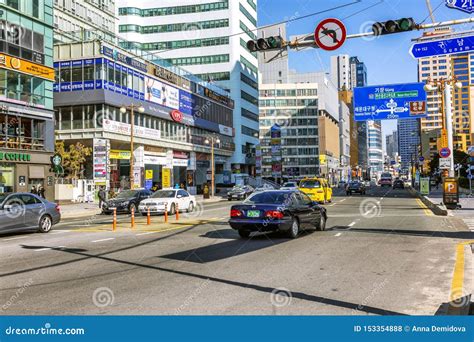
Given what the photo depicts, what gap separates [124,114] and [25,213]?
34969mm

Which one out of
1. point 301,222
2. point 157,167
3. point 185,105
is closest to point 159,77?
point 185,105

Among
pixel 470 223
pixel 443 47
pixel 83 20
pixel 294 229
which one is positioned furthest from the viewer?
pixel 83 20

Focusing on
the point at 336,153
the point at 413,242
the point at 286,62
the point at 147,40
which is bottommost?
the point at 413,242

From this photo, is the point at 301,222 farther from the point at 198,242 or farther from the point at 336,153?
the point at 336,153

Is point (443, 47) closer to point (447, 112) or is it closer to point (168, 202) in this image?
point (447, 112)

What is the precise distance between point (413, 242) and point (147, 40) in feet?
273

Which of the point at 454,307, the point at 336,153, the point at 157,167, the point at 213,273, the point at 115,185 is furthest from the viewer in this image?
the point at 336,153

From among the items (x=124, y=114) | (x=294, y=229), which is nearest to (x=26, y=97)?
(x=124, y=114)

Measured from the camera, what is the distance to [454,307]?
221 inches

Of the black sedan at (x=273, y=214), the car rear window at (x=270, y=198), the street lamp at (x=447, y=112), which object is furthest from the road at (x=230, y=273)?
the street lamp at (x=447, y=112)

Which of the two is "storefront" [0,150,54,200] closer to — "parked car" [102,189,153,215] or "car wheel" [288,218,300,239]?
"parked car" [102,189,153,215]

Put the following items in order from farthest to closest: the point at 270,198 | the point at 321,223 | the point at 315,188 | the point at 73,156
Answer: the point at 73,156 → the point at 315,188 → the point at 321,223 → the point at 270,198

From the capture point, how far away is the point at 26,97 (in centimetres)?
3641

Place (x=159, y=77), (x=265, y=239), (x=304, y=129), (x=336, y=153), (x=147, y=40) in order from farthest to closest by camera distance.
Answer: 1. (x=336, y=153)
2. (x=304, y=129)
3. (x=147, y=40)
4. (x=159, y=77)
5. (x=265, y=239)
